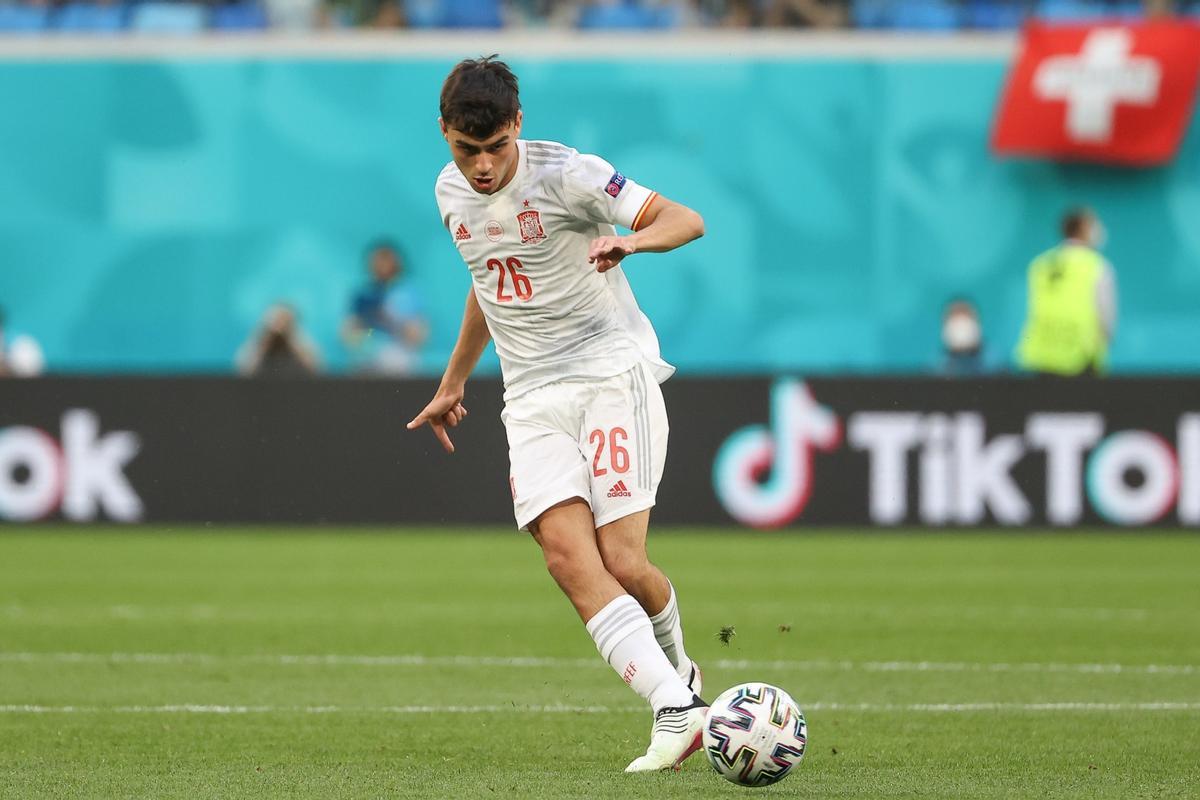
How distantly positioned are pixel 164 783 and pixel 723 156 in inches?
632

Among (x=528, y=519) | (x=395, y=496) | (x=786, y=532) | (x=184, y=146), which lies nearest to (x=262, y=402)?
(x=395, y=496)

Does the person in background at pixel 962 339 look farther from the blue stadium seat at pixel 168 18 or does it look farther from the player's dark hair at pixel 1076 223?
the blue stadium seat at pixel 168 18

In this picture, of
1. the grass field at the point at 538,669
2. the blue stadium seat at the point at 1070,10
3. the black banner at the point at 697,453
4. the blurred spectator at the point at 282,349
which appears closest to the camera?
the grass field at the point at 538,669

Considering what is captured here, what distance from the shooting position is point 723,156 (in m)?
21.3

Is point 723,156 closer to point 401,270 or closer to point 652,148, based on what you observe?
point 652,148

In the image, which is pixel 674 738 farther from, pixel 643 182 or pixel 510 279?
pixel 643 182

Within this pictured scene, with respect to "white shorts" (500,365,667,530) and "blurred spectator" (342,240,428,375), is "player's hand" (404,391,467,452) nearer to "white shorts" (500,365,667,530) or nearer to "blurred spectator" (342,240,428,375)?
"white shorts" (500,365,667,530)

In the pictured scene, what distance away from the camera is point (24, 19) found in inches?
853

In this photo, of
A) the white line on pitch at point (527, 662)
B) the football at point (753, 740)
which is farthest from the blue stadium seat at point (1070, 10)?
the football at point (753, 740)

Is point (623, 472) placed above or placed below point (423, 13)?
below

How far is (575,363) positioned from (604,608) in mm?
801

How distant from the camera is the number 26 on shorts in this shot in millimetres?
6371

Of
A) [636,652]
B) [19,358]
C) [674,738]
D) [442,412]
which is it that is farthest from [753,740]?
[19,358]

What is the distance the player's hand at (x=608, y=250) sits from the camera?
18.7 ft
